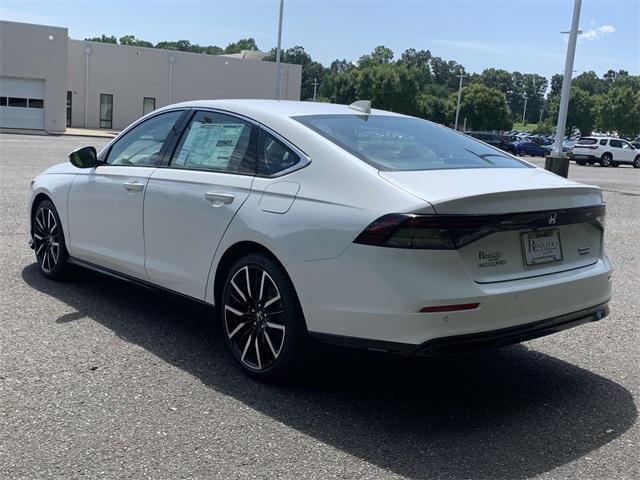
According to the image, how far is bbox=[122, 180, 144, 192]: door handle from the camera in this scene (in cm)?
507

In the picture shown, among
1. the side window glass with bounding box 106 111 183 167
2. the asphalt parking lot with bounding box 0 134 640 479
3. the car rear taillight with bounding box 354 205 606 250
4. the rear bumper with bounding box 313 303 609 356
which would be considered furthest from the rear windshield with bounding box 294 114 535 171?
A: the side window glass with bounding box 106 111 183 167

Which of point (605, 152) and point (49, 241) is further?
point (605, 152)

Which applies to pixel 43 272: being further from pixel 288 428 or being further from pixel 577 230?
pixel 577 230

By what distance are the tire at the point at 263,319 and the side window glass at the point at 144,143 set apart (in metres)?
1.39

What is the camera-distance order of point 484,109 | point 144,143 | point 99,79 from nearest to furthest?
point 144,143, point 99,79, point 484,109

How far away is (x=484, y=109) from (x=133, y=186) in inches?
3420

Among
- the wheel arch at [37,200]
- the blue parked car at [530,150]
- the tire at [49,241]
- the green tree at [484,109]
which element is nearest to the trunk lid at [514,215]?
the tire at [49,241]

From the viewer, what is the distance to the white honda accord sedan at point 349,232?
11.5 ft

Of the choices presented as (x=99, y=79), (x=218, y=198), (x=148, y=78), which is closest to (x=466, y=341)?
(x=218, y=198)

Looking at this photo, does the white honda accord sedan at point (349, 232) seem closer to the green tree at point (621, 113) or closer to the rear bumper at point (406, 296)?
the rear bumper at point (406, 296)

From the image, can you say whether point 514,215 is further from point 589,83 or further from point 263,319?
point 589,83

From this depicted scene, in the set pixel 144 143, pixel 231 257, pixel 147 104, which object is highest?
pixel 144 143

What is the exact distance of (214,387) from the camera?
4.14m

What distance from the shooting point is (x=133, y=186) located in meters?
5.12
